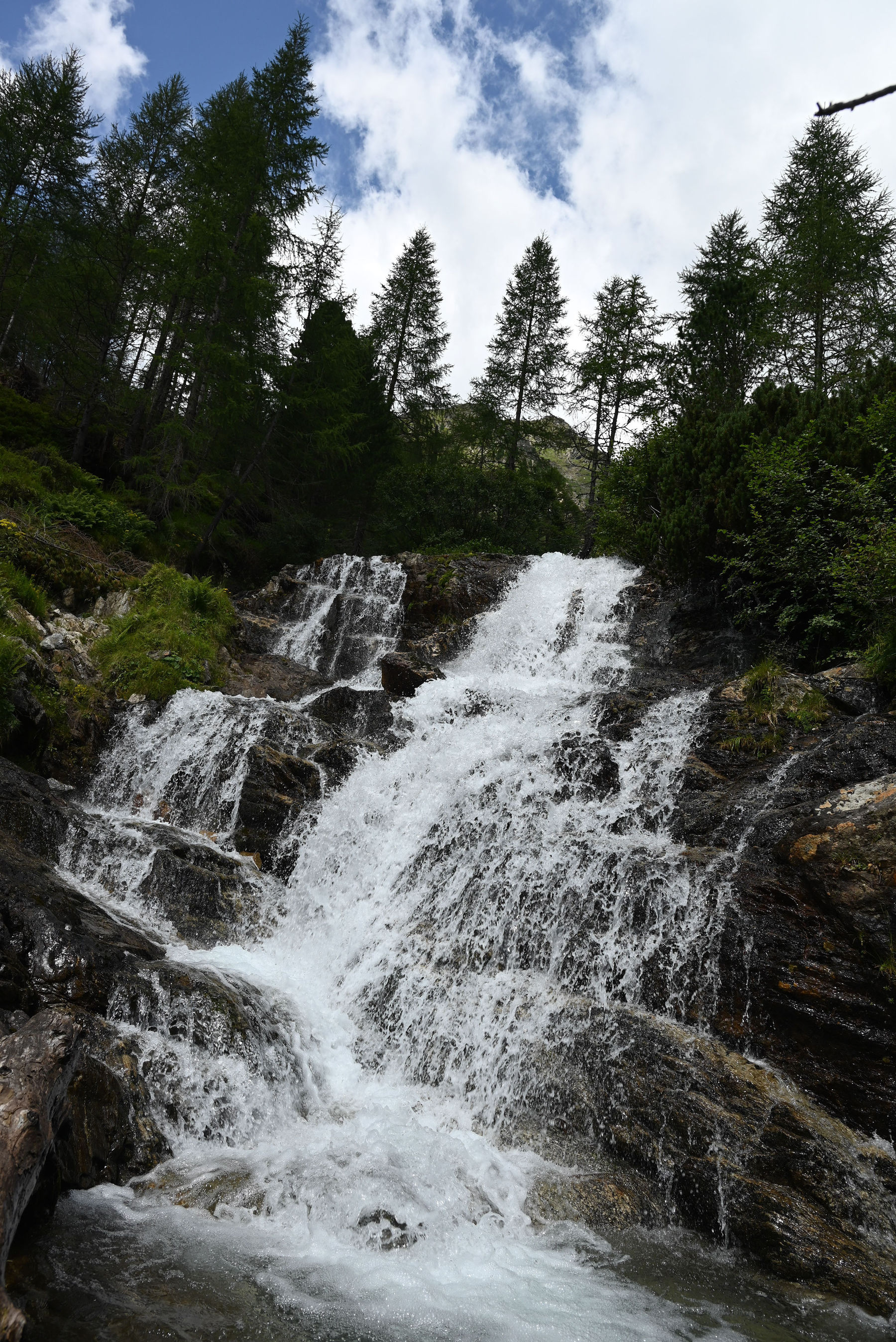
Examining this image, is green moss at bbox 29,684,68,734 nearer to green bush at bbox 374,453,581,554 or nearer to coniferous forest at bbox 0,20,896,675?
coniferous forest at bbox 0,20,896,675

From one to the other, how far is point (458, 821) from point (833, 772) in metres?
4.39

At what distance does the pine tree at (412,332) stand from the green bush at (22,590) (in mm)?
20480

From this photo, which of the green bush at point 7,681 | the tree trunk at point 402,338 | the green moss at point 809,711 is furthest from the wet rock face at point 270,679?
the tree trunk at point 402,338

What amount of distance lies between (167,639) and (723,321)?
20072 mm

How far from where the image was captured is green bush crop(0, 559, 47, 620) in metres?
11.8

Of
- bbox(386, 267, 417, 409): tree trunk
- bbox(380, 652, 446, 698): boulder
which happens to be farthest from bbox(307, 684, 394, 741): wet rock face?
bbox(386, 267, 417, 409): tree trunk

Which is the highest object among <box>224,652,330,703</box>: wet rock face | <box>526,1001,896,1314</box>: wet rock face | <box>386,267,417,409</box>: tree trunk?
<box>386,267,417,409</box>: tree trunk

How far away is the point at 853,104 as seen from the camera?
2.30 meters

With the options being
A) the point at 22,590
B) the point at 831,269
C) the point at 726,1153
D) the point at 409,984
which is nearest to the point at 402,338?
the point at 831,269

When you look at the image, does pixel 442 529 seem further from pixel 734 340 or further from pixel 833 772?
pixel 833 772

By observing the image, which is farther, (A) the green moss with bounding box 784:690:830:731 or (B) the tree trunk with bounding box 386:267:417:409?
(B) the tree trunk with bounding box 386:267:417:409

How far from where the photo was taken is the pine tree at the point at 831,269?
1831cm

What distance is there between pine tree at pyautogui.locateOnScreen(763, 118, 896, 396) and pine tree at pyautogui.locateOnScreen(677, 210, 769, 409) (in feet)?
3.46

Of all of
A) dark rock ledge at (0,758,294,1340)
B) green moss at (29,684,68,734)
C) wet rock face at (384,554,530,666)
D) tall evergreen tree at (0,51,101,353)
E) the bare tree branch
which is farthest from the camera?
tall evergreen tree at (0,51,101,353)
